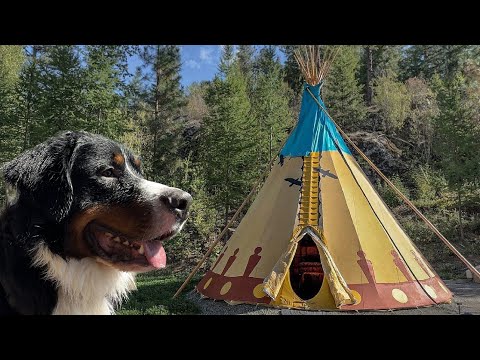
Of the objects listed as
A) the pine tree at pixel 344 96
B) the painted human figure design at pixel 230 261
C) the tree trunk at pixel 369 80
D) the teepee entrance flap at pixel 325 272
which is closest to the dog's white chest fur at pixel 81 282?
the teepee entrance flap at pixel 325 272

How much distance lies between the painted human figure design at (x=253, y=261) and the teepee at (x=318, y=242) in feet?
0.06

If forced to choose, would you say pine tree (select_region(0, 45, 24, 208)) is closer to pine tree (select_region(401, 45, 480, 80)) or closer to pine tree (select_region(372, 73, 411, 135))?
pine tree (select_region(372, 73, 411, 135))

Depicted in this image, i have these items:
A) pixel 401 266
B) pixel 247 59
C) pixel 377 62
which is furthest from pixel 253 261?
pixel 377 62

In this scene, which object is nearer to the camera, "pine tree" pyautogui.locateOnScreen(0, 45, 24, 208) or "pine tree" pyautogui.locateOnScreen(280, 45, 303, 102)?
"pine tree" pyautogui.locateOnScreen(0, 45, 24, 208)

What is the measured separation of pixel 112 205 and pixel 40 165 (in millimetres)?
373

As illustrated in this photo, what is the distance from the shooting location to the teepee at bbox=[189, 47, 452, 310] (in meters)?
6.57

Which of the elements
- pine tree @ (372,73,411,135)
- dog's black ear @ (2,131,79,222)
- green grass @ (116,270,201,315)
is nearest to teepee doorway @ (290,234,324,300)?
green grass @ (116,270,201,315)

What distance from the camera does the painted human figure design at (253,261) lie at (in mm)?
7219

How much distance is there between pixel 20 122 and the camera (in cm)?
1384

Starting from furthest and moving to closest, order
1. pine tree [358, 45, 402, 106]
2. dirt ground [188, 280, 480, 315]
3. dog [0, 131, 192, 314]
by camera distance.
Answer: pine tree [358, 45, 402, 106] → dirt ground [188, 280, 480, 315] → dog [0, 131, 192, 314]

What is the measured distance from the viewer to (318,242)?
6.84 metres

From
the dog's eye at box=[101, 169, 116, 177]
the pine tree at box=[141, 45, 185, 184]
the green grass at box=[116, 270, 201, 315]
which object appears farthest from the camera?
the pine tree at box=[141, 45, 185, 184]

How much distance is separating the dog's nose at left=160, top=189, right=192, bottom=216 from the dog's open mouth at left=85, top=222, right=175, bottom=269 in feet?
0.41

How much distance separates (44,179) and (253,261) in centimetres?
560
